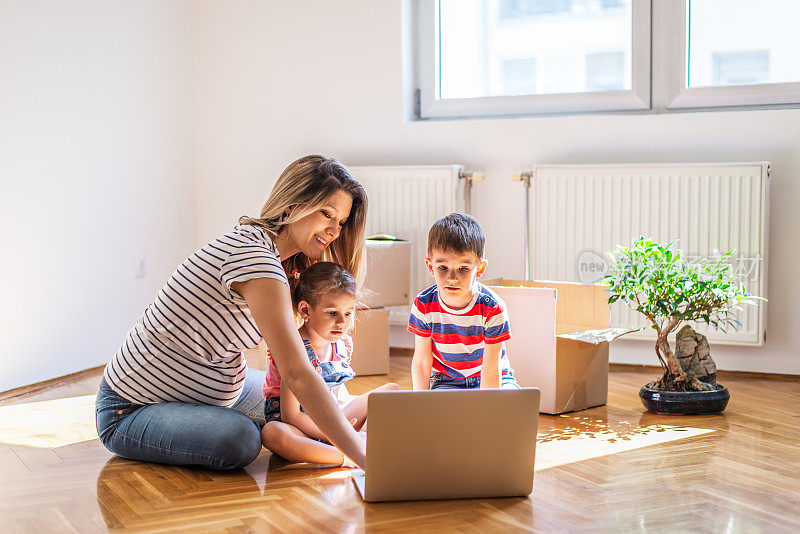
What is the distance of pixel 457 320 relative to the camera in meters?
2.28

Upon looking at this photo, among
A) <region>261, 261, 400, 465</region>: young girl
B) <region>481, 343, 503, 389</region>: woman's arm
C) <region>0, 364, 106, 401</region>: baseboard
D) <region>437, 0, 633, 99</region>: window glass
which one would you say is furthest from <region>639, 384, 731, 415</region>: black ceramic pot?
<region>0, 364, 106, 401</region>: baseboard

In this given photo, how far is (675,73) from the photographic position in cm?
341

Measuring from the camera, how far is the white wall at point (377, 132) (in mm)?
3244

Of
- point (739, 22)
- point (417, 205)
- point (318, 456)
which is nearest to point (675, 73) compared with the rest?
point (739, 22)

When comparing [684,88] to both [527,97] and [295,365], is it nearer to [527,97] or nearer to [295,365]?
[527,97]

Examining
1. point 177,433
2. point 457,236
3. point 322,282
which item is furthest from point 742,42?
point 177,433

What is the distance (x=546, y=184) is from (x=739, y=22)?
100cm

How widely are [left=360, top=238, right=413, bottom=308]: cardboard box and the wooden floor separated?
1025 millimetres

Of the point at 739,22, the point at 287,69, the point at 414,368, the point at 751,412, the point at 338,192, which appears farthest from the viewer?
the point at 287,69

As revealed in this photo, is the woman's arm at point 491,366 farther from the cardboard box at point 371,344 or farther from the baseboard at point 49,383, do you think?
the baseboard at point 49,383

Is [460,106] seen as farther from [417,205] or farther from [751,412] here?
[751,412]

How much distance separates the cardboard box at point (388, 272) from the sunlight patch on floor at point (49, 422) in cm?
116

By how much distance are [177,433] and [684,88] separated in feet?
8.09

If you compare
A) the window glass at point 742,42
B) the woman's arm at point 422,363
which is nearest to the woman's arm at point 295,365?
the woman's arm at point 422,363
